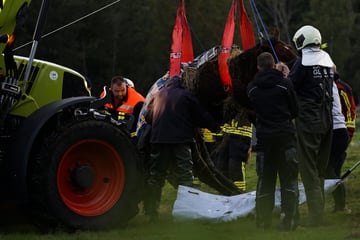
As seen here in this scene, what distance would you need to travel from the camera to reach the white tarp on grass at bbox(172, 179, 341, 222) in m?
8.53

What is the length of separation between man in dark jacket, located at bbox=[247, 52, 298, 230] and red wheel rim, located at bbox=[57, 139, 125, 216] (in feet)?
4.52

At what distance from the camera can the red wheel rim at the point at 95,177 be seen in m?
8.02

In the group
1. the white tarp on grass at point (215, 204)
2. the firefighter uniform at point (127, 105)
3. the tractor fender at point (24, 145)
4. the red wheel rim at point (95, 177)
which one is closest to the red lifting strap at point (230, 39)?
the white tarp on grass at point (215, 204)

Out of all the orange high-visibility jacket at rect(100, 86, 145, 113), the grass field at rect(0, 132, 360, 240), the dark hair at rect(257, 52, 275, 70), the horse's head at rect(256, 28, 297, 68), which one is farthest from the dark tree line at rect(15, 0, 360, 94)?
the dark hair at rect(257, 52, 275, 70)

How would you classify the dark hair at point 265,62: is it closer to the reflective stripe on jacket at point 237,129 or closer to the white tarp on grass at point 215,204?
the white tarp on grass at point 215,204

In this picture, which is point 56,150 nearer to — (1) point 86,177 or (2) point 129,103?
(1) point 86,177

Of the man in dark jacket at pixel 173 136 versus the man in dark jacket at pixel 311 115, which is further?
the man in dark jacket at pixel 173 136

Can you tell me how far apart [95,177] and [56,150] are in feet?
1.93

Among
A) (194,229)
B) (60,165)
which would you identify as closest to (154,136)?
(60,165)

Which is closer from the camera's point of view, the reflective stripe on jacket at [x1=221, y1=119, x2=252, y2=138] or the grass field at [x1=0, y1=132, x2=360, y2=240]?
the grass field at [x1=0, y1=132, x2=360, y2=240]

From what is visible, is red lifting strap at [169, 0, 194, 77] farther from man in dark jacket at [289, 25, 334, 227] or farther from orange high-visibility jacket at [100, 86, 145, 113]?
man in dark jacket at [289, 25, 334, 227]

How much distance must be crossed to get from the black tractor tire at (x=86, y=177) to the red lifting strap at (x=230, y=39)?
167cm

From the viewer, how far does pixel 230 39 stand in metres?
9.68

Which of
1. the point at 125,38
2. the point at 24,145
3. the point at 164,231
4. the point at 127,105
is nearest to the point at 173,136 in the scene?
the point at 24,145
